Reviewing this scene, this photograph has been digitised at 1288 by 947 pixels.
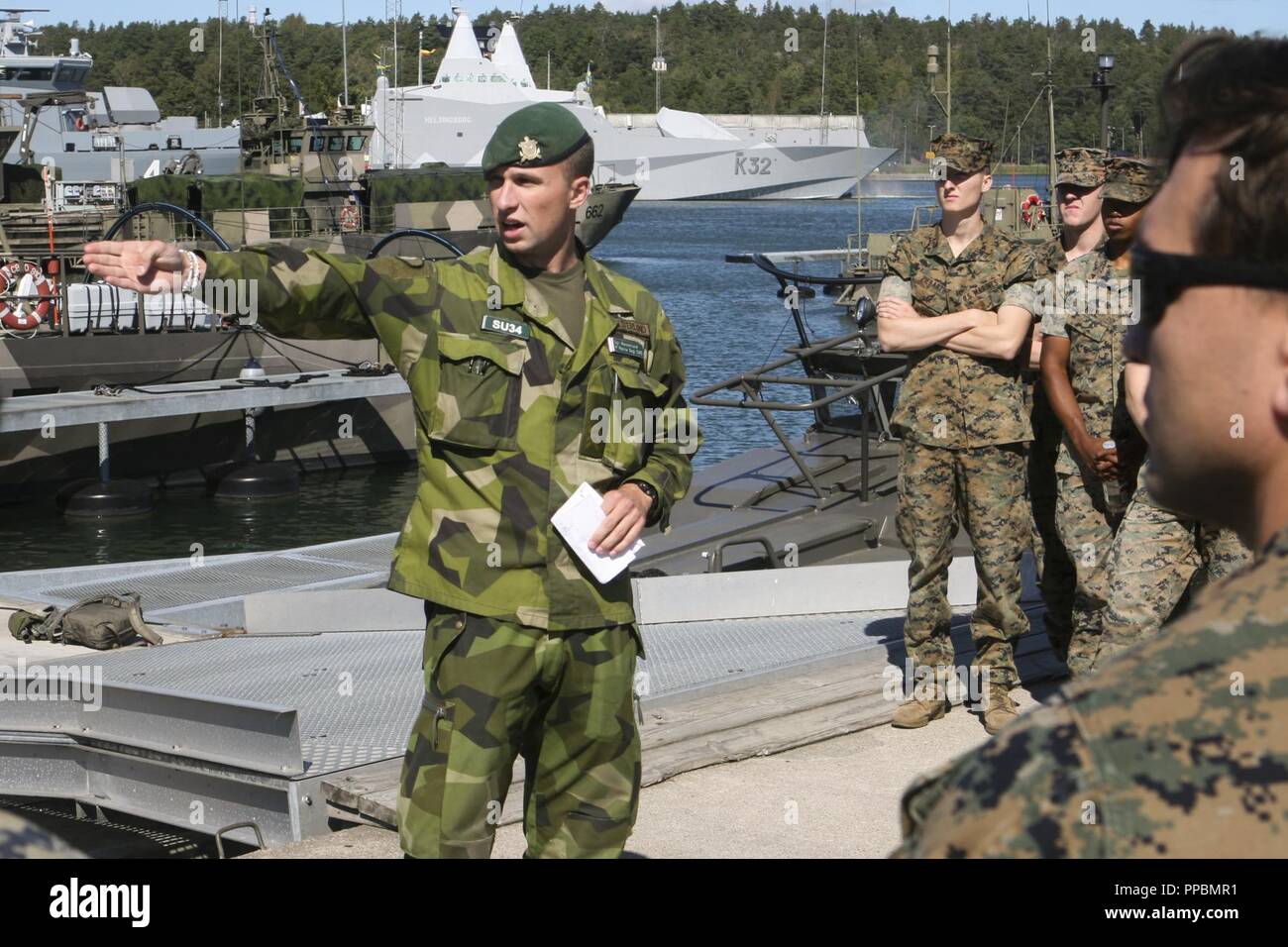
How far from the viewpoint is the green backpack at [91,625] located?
6.64m

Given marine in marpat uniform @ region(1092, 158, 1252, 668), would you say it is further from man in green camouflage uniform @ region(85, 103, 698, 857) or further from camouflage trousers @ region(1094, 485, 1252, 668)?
man in green camouflage uniform @ region(85, 103, 698, 857)

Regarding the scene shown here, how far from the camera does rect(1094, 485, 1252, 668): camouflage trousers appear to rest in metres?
4.40

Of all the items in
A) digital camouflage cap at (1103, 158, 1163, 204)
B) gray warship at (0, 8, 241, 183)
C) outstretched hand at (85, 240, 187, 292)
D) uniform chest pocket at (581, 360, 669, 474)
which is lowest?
uniform chest pocket at (581, 360, 669, 474)

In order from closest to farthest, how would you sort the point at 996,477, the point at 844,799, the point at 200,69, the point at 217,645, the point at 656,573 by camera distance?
the point at 844,799, the point at 996,477, the point at 217,645, the point at 656,573, the point at 200,69

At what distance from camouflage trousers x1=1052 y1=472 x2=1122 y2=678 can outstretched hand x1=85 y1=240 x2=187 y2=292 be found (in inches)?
125

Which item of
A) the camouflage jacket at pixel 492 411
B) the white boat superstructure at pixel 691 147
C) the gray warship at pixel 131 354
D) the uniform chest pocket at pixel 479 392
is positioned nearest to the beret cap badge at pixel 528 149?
the camouflage jacket at pixel 492 411

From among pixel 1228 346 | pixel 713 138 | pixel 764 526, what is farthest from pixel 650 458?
pixel 713 138

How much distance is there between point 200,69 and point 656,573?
72.6 metres

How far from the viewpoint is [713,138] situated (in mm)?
97375

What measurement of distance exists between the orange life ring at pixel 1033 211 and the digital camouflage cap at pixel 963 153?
26936mm

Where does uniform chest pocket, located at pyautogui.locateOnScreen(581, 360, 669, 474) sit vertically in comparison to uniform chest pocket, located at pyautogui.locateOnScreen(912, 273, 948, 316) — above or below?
below

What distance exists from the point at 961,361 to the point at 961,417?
0.19 meters

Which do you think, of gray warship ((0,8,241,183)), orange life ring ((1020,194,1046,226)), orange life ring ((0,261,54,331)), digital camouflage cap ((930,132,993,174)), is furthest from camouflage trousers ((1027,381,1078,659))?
orange life ring ((1020,194,1046,226))
